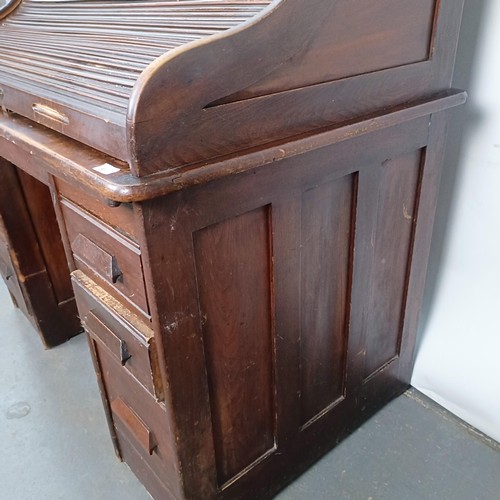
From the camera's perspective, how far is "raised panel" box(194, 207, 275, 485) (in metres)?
0.94

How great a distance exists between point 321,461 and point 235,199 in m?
0.96

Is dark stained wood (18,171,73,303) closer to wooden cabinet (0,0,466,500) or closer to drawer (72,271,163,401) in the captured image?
wooden cabinet (0,0,466,500)

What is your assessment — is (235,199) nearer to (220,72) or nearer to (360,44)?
(220,72)

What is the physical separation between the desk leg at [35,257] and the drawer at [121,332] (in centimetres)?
75

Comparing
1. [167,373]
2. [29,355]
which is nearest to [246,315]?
[167,373]

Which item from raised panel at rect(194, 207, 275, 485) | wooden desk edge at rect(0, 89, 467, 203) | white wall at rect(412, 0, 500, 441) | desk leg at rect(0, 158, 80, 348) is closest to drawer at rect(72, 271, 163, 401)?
raised panel at rect(194, 207, 275, 485)

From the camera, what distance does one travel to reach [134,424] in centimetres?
119

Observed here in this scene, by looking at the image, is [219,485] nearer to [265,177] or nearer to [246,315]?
[246,315]

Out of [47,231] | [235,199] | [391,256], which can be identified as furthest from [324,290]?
[47,231]

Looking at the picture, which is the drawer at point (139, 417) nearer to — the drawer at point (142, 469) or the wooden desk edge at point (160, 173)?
the drawer at point (142, 469)

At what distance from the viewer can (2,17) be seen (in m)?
1.70

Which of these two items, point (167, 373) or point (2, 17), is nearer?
point (167, 373)

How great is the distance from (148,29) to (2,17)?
949mm

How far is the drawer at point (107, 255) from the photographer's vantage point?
883 millimetres
